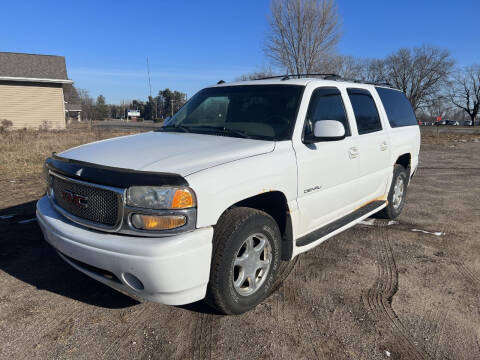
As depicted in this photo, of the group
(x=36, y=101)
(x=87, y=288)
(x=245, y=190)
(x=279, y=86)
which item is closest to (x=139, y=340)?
(x=87, y=288)

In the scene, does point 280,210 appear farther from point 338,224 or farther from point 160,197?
point 160,197

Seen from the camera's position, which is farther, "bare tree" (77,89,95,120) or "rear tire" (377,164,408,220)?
"bare tree" (77,89,95,120)

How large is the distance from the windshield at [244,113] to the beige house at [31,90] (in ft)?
73.1

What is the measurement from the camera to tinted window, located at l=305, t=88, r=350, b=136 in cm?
344

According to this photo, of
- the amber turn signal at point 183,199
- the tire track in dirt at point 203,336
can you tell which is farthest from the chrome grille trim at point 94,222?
the tire track in dirt at point 203,336

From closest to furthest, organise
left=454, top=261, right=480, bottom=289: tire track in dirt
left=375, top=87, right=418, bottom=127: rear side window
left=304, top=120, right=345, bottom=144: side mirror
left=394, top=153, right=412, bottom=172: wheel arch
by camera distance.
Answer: left=304, top=120, right=345, bottom=144: side mirror < left=454, top=261, right=480, bottom=289: tire track in dirt < left=375, top=87, right=418, bottom=127: rear side window < left=394, top=153, right=412, bottom=172: wheel arch

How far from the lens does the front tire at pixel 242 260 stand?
249 centimetres

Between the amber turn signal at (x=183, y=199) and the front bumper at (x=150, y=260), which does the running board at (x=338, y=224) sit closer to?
the front bumper at (x=150, y=260)

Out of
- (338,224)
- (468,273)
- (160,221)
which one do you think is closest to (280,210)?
(338,224)

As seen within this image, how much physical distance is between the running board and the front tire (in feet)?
1.18

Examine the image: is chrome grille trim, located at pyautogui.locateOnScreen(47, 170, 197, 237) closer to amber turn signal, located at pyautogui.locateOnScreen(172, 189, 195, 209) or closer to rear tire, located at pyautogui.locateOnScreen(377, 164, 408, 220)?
amber turn signal, located at pyautogui.locateOnScreen(172, 189, 195, 209)

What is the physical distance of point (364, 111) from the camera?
14.1 feet

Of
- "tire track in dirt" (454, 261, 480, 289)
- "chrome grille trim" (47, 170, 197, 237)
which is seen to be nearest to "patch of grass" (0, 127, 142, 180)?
"chrome grille trim" (47, 170, 197, 237)

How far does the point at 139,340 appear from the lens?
8.26 feet
